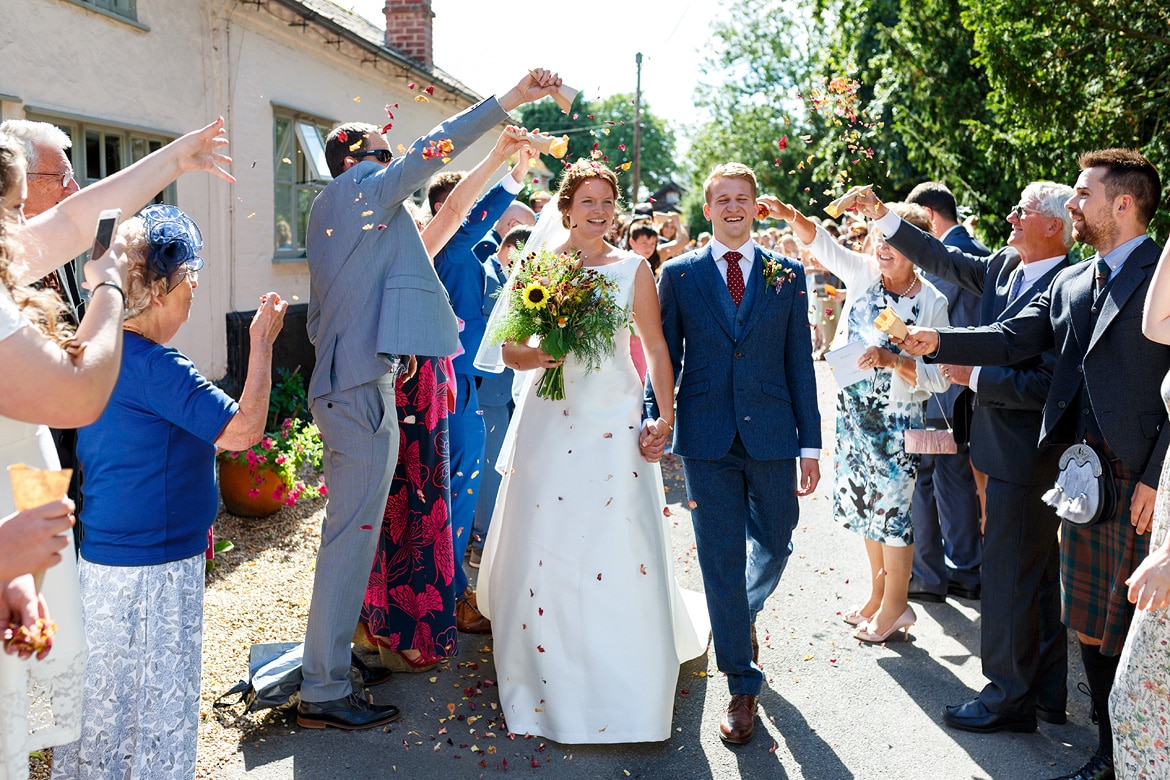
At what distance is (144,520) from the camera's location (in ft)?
10.3

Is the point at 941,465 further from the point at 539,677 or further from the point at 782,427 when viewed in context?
the point at 539,677

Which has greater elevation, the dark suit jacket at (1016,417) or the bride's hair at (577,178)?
the bride's hair at (577,178)

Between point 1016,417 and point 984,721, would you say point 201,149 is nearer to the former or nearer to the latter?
point 1016,417

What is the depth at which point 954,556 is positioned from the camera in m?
6.36

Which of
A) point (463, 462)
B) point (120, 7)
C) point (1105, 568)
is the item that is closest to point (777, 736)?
point (1105, 568)

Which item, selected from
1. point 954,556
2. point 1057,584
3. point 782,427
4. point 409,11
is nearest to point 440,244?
point 782,427

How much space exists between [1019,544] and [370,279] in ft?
10.3

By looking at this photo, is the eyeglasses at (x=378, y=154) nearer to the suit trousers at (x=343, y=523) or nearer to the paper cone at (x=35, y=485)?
the suit trousers at (x=343, y=523)

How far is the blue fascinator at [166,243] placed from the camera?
10.4 feet

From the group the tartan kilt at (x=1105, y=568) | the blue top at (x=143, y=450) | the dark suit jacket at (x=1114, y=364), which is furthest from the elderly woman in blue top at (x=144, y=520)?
the tartan kilt at (x=1105, y=568)

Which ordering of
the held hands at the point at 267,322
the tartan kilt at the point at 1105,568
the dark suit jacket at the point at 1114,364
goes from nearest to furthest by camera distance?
1. the held hands at the point at 267,322
2. the dark suit jacket at the point at 1114,364
3. the tartan kilt at the point at 1105,568

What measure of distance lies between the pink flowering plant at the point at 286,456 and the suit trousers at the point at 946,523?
3.76m

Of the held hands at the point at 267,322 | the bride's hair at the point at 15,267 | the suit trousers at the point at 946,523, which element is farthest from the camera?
the suit trousers at the point at 946,523

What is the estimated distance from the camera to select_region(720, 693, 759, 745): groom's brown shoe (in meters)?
4.27
